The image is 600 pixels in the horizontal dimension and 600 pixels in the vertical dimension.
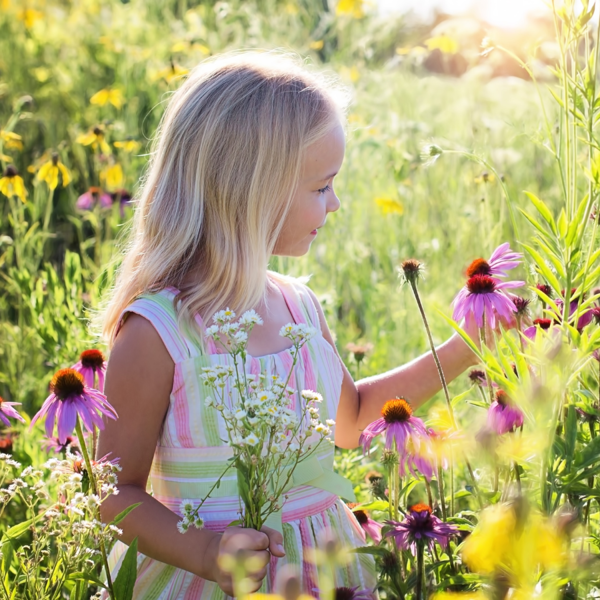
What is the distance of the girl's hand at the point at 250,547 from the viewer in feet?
2.78

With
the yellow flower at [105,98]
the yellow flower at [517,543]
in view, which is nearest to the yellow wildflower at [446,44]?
the yellow flower at [105,98]

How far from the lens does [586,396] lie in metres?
0.95

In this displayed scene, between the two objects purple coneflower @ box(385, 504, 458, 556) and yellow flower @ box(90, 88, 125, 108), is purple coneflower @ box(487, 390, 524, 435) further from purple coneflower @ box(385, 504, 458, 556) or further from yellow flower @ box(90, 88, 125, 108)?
yellow flower @ box(90, 88, 125, 108)

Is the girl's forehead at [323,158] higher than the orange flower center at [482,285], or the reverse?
the girl's forehead at [323,158]

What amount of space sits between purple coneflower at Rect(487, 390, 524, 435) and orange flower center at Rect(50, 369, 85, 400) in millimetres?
487

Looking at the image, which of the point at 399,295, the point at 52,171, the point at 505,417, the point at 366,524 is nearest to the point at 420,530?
the point at 505,417

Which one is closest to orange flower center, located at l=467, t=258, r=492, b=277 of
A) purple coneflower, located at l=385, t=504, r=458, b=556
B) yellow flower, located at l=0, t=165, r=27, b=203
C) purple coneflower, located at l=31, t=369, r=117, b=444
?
purple coneflower, located at l=385, t=504, r=458, b=556

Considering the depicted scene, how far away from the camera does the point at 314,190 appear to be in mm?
1260

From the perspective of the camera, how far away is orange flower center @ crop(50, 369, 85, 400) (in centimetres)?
96

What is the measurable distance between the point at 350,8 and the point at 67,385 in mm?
2559

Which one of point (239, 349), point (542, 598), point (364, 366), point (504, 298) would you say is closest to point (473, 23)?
point (364, 366)

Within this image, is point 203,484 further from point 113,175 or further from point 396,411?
point 113,175

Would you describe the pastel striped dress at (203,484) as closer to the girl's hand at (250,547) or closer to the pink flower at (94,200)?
the girl's hand at (250,547)

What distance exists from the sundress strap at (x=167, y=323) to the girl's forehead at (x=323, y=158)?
0.99 feet
